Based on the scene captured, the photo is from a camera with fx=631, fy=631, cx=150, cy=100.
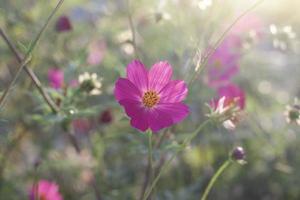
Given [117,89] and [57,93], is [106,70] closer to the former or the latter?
[57,93]

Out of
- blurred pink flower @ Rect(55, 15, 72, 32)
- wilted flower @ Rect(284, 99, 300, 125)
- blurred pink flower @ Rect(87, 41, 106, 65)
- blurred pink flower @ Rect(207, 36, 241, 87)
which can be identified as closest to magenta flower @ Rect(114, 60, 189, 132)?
wilted flower @ Rect(284, 99, 300, 125)

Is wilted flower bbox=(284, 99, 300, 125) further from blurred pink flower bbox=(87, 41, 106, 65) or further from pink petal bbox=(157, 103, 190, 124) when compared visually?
blurred pink flower bbox=(87, 41, 106, 65)

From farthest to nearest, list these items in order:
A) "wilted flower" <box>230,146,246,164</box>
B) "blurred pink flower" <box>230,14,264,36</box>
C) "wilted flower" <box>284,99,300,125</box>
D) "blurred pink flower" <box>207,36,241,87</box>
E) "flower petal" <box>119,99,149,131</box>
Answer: "blurred pink flower" <box>230,14,264,36</box> < "blurred pink flower" <box>207,36,241,87</box> < "wilted flower" <box>284,99,300,125</box> < "wilted flower" <box>230,146,246,164</box> < "flower petal" <box>119,99,149,131</box>

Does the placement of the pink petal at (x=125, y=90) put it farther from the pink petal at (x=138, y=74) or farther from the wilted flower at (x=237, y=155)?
the wilted flower at (x=237, y=155)

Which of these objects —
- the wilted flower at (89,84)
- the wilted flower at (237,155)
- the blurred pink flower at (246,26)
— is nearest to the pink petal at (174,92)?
the wilted flower at (237,155)

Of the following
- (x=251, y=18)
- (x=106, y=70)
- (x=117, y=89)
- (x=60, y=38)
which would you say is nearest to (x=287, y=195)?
(x=251, y=18)

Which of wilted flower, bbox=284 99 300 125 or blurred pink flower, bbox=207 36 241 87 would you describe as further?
blurred pink flower, bbox=207 36 241 87

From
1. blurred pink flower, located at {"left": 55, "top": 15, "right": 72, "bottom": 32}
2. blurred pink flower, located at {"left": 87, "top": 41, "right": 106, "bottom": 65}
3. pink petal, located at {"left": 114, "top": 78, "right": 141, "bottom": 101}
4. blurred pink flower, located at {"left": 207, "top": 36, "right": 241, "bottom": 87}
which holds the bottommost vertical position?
pink petal, located at {"left": 114, "top": 78, "right": 141, "bottom": 101}

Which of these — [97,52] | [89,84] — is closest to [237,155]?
[89,84]

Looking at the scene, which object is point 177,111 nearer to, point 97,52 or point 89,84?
point 89,84
